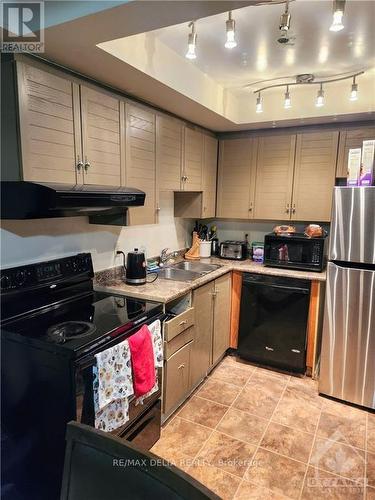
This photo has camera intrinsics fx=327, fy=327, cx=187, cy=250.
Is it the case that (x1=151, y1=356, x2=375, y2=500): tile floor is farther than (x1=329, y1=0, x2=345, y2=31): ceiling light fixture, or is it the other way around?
(x1=151, y1=356, x2=375, y2=500): tile floor

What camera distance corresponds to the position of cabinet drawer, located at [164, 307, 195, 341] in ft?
6.93

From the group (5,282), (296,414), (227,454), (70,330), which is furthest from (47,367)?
(296,414)

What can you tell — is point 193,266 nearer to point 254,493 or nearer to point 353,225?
point 353,225

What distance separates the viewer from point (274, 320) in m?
2.95

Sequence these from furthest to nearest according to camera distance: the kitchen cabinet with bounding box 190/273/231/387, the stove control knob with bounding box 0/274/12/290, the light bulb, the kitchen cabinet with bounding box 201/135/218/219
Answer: the kitchen cabinet with bounding box 201/135/218/219 < the kitchen cabinet with bounding box 190/273/231/387 < the light bulb < the stove control knob with bounding box 0/274/12/290

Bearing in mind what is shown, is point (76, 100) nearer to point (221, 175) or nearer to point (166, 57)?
point (166, 57)

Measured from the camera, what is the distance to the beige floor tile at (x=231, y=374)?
285 cm

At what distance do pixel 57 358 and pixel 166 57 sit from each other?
6.00 ft

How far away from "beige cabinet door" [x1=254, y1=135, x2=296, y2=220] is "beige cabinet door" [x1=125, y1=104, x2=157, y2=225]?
131 centimetres

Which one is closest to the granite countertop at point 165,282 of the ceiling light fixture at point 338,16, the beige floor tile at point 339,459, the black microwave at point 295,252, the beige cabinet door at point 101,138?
the black microwave at point 295,252

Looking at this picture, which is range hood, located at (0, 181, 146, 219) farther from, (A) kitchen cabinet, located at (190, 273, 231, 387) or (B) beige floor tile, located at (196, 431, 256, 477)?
(B) beige floor tile, located at (196, 431, 256, 477)

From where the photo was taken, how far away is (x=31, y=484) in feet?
5.43

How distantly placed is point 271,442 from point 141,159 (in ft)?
6.90

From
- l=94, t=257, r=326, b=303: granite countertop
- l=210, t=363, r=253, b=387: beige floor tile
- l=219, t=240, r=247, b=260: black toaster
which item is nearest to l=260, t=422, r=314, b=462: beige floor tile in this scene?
l=210, t=363, r=253, b=387: beige floor tile
